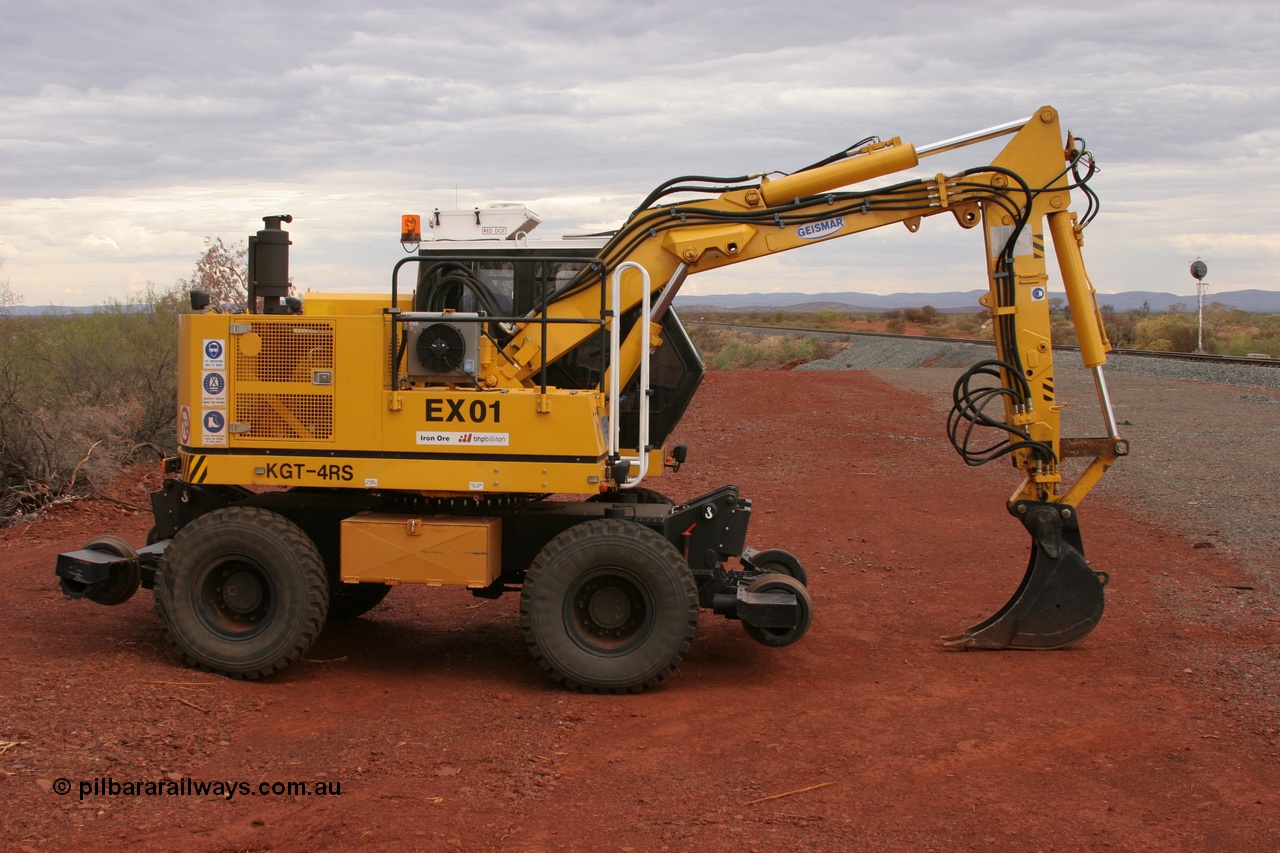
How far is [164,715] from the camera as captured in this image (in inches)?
255

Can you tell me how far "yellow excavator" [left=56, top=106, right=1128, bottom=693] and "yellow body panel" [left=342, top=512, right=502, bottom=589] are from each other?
1 centimetres

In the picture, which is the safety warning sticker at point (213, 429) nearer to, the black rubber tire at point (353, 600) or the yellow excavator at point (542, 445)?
the yellow excavator at point (542, 445)

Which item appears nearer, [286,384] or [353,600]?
[286,384]

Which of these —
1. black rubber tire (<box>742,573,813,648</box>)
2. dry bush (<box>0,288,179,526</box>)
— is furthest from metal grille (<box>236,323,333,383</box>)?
dry bush (<box>0,288,179,526</box>)

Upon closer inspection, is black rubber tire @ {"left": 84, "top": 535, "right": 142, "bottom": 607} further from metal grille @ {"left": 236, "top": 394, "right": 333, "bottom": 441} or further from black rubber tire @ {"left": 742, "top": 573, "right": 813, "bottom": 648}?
black rubber tire @ {"left": 742, "top": 573, "right": 813, "bottom": 648}

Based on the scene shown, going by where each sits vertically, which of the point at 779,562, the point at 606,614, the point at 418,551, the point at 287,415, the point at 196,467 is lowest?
the point at 606,614

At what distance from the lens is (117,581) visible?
8.15 metres

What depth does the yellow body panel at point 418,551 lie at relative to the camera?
761cm

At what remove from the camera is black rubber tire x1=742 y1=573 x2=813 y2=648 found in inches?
307

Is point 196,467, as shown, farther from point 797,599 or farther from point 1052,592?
point 1052,592

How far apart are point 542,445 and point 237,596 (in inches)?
91.2

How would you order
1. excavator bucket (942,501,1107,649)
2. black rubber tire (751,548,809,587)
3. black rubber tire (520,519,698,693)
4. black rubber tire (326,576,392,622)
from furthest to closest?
black rubber tire (326,576,392,622) → black rubber tire (751,548,809,587) → excavator bucket (942,501,1107,649) → black rubber tire (520,519,698,693)

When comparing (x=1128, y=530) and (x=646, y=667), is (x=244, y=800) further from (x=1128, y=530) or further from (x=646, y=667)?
(x=1128, y=530)

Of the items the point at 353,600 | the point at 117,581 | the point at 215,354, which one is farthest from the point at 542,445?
the point at 117,581
